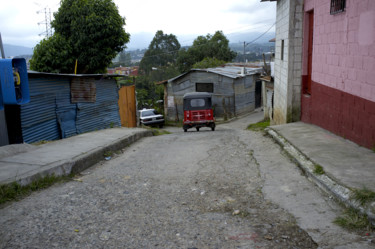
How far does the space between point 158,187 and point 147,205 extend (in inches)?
33.0

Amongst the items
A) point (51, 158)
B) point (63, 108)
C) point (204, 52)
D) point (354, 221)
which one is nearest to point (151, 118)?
point (63, 108)

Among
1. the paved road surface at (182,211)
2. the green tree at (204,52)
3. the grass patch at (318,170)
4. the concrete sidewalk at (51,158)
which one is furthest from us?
the green tree at (204,52)

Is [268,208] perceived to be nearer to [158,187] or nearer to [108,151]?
[158,187]

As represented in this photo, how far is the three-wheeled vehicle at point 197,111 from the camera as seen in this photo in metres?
18.4

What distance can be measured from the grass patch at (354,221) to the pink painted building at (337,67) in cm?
258

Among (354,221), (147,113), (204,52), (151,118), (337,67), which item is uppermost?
(204,52)

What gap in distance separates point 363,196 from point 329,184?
70 centimetres

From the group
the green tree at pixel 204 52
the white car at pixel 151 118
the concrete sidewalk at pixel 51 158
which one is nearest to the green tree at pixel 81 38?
the concrete sidewalk at pixel 51 158

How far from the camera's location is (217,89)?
28938 mm

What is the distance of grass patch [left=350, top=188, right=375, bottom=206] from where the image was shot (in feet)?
12.0

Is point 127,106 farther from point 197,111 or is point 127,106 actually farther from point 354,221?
point 354,221

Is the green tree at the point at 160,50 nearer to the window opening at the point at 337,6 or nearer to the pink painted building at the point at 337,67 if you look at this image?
the pink painted building at the point at 337,67

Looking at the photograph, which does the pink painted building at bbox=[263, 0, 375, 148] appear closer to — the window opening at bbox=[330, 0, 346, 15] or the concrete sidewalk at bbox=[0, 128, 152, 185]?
the window opening at bbox=[330, 0, 346, 15]

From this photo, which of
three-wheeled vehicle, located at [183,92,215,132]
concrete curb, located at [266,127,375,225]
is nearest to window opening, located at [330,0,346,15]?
concrete curb, located at [266,127,375,225]
